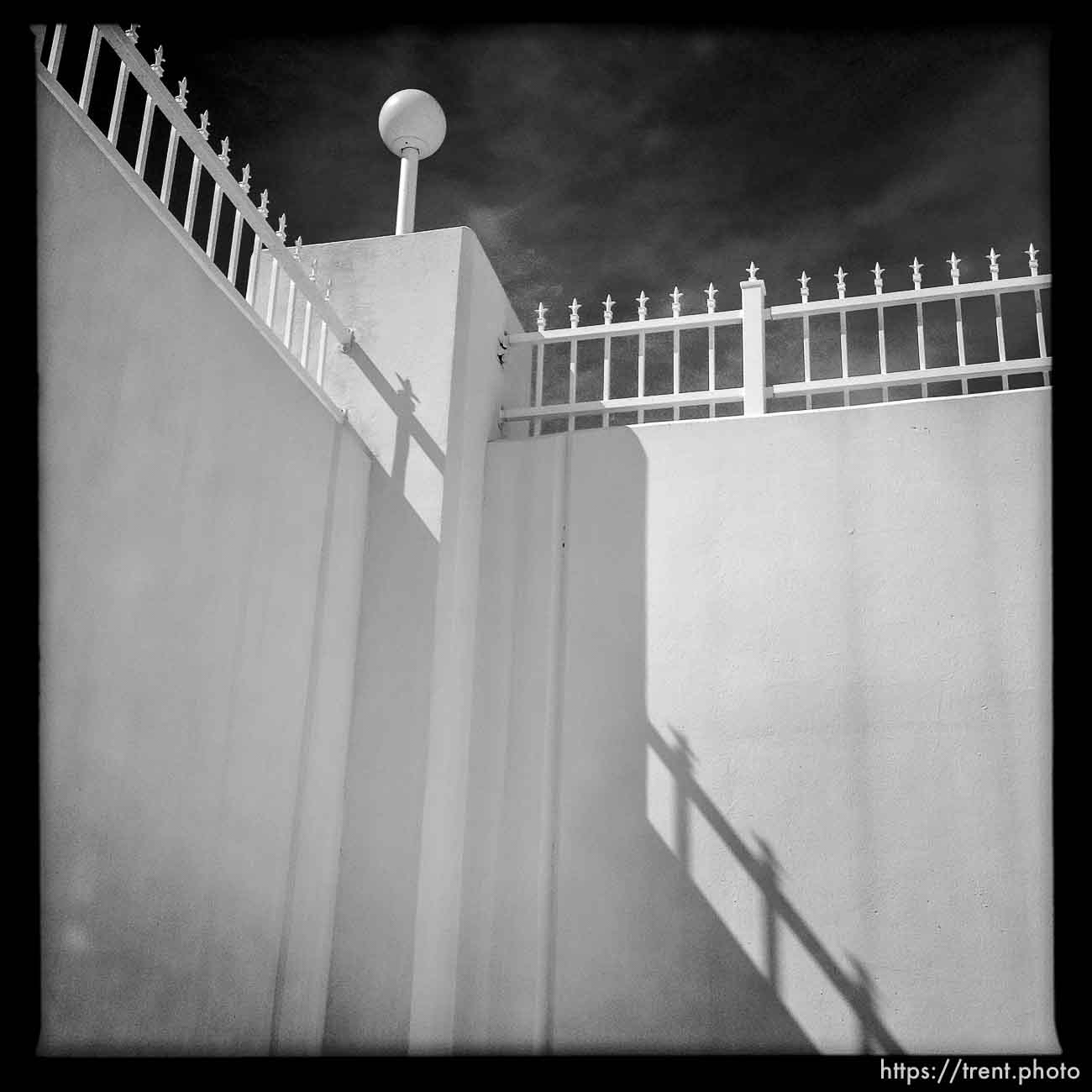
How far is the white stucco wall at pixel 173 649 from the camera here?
249 centimetres

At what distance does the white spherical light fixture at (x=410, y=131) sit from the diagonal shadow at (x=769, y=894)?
259cm

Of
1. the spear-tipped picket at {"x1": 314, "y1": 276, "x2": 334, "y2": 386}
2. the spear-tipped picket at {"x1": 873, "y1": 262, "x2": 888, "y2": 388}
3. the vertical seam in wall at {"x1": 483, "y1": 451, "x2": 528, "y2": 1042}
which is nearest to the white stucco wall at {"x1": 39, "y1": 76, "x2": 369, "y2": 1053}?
the spear-tipped picket at {"x1": 314, "y1": 276, "x2": 334, "y2": 386}

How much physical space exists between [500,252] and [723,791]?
252 centimetres

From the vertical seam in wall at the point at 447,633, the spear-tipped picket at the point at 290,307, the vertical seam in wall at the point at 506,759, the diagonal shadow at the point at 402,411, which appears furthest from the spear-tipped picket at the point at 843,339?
the spear-tipped picket at the point at 290,307

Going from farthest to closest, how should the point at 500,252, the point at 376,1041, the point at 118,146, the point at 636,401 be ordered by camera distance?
the point at 500,252 < the point at 636,401 < the point at 376,1041 < the point at 118,146

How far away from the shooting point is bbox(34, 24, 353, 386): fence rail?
2662 millimetres

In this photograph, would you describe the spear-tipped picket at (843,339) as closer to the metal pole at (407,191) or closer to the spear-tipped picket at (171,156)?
the metal pole at (407,191)

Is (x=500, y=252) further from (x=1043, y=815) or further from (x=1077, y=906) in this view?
(x=1077, y=906)

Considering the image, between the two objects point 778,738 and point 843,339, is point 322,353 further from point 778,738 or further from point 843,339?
point 778,738

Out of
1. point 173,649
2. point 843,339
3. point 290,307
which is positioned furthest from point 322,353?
point 843,339

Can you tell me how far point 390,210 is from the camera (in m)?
4.92

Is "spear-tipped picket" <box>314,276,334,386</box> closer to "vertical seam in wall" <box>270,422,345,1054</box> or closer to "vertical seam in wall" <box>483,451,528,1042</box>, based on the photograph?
→ "vertical seam in wall" <box>270,422,345,1054</box>

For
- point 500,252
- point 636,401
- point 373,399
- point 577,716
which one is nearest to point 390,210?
point 500,252

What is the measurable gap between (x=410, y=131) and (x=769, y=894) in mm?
3501
